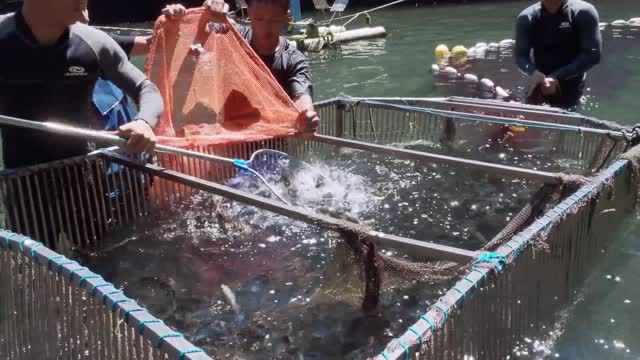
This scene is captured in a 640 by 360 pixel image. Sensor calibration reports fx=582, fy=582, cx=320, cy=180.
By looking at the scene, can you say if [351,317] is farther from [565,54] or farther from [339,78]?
[339,78]

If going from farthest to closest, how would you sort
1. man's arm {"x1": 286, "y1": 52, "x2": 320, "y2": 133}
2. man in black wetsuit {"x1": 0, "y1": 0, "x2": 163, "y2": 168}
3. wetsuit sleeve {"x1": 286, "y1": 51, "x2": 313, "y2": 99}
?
wetsuit sleeve {"x1": 286, "y1": 51, "x2": 313, "y2": 99}, man's arm {"x1": 286, "y1": 52, "x2": 320, "y2": 133}, man in black wetsuit {"x1": 0, "y1": 0, "x2": 163, "y2": 168}

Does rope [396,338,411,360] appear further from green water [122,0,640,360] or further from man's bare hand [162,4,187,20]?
man's bare hand [162,4,187,20]

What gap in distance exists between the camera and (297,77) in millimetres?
5430

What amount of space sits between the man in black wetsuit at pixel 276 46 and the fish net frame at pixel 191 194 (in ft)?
2.07

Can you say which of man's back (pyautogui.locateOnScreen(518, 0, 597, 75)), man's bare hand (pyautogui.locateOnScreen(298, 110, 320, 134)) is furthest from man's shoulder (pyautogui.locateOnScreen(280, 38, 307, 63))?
man's back (pyautogui.locateOnScreen(518, 0, 597, 75))

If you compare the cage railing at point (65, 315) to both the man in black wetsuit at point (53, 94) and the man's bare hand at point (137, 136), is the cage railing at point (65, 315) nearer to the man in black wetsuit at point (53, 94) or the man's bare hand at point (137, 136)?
the man's bare hand at point (137, 136)

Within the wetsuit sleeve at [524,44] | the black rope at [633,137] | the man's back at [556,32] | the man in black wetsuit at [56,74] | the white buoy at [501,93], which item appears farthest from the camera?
the white buoy at [501,93]

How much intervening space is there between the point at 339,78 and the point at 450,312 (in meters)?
10.4

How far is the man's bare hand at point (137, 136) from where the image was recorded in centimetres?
330

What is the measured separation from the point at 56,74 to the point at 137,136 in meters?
0.63

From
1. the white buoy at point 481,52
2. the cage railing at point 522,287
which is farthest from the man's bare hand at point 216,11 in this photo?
the white buoy at point 481,52

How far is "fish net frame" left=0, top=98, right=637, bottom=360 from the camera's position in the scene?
2.28 meters

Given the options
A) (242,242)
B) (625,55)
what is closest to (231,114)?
(242,242)

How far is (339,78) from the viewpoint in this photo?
1230 centimetres
